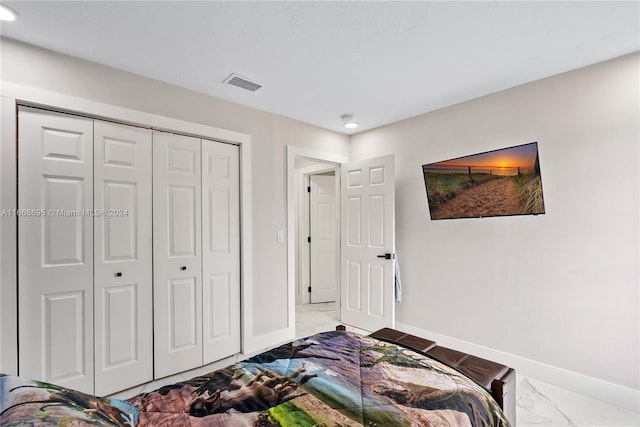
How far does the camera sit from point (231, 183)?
2.88 m

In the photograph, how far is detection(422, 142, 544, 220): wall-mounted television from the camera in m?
2.46

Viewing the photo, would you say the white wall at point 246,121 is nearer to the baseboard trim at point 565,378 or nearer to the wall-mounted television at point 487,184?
the wall-mounted television at point 487,184

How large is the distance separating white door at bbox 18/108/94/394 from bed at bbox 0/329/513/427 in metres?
1.38

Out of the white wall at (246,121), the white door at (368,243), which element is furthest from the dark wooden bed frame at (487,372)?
the white wall at (246,121)

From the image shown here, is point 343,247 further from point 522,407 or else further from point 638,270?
point 638,270

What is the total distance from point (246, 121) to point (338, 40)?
1384mm

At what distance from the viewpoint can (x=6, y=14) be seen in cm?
162

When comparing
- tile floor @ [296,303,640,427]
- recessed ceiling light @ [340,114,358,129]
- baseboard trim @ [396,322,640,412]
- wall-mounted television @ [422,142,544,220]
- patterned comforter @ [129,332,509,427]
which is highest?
recessed ceiling light @ [340,114,358,129]

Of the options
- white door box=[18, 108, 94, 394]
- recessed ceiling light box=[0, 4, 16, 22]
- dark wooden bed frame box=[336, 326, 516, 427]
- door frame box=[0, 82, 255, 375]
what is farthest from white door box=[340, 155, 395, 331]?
recessed ceiling light box=[0, 4, 16, 22]

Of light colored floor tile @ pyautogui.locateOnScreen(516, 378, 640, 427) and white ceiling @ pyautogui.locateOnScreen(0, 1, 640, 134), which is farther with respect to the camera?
light colored floor tile @ pyautogui.locateOnScreen(516, 378, 640, 427)

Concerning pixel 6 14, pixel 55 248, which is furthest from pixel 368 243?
pixel 6 14

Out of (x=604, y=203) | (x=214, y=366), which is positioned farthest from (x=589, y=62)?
(x=214, y=366)

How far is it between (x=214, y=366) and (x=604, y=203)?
3.40m

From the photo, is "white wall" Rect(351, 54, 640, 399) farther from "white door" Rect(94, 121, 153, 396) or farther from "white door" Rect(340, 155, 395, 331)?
"white door" Rect(94, 121, 153, 396)
